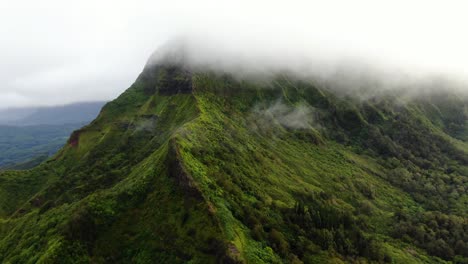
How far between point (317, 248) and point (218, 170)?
55.1 metres

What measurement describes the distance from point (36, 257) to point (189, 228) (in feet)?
195

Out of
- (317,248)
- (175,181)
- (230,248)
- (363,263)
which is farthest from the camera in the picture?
(363,263)

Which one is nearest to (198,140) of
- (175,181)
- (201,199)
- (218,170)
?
(218,170)

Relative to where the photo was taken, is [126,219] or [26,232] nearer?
[126,219]

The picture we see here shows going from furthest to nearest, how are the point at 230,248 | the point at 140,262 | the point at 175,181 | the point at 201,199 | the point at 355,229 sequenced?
the point at 355,229, the point at 175,181, the point at 201,199, the point at 140,262, the point at 230,248

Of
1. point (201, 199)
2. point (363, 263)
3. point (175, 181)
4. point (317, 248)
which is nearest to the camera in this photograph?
point (201, 199)

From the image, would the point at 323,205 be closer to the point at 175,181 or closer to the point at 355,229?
the point at 355,229

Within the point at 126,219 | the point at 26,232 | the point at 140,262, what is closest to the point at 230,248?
the point at 140,262

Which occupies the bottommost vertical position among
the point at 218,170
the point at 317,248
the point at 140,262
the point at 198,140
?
the point at 317,248

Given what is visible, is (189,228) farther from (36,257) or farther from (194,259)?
(36,257)

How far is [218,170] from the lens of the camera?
16225 centimetres

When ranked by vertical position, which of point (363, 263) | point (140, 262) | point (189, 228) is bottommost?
point (363, 263)

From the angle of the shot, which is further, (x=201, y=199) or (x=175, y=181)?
(x=175, y=181)

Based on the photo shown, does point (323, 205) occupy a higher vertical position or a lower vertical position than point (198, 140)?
lower
